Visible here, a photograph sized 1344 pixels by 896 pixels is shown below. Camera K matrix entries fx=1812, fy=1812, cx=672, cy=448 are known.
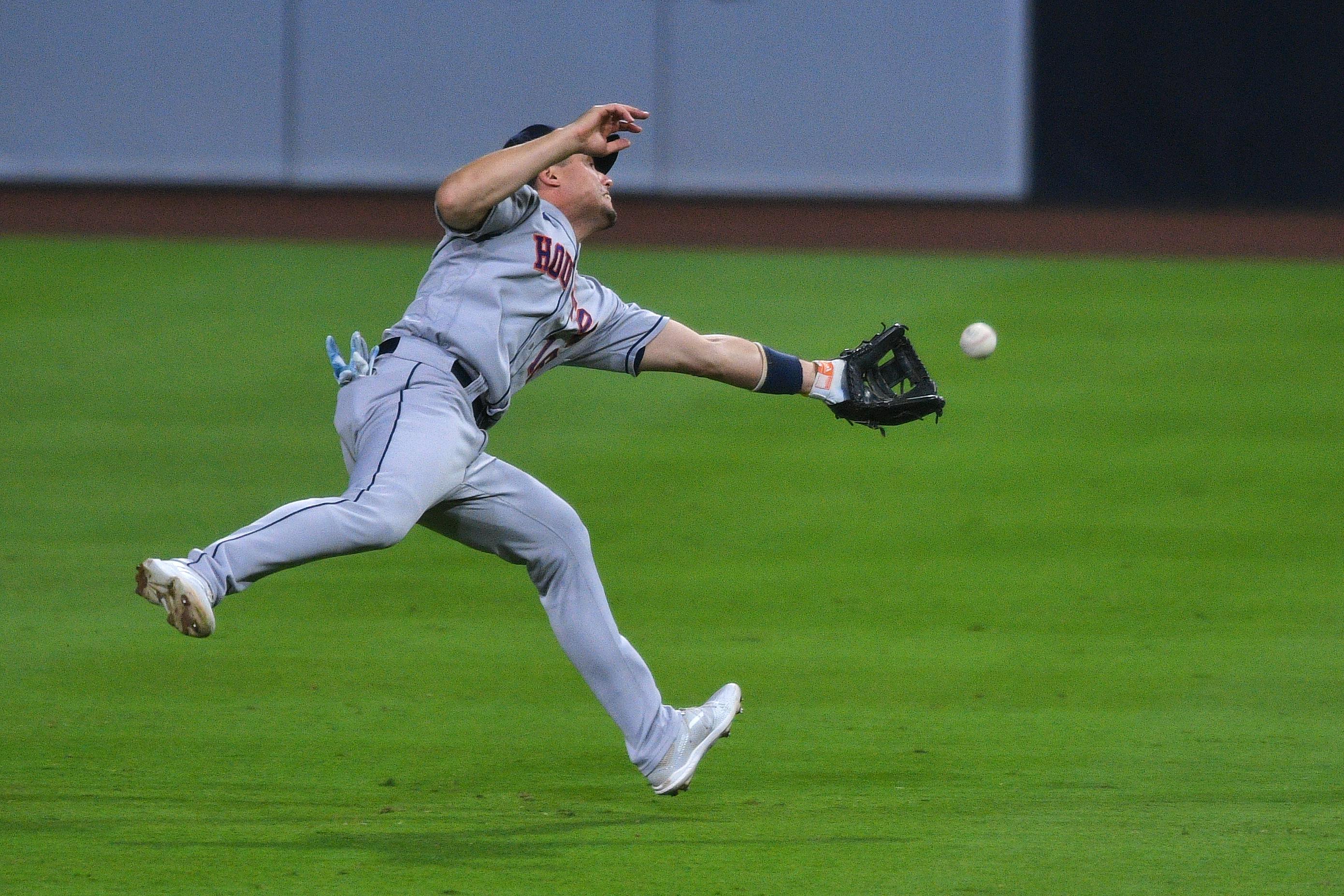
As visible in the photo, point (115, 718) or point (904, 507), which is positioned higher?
point (115, 718)

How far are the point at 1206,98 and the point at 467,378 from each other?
15.1 m

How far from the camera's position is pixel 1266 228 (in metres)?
17.4

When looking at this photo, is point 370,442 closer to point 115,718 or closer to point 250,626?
point 115,718

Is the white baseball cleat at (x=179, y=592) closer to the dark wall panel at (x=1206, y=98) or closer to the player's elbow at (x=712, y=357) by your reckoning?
the player's elbow at (x=712, y=357)

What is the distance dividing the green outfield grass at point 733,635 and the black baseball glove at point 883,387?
2.93 feet

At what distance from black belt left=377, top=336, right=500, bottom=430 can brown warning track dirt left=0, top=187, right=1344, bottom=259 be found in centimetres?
1252

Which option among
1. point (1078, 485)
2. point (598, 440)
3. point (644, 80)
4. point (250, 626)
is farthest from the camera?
point (644, 80)

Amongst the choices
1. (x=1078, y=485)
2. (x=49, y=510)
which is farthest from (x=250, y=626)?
(x=1078, y=485)

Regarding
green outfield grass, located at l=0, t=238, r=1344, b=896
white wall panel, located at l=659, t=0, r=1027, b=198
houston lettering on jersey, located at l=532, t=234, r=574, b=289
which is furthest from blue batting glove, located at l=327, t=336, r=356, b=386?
white wall panel, located at l=659, t=0, r=1027, b=198

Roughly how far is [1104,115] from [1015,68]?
3.41ft

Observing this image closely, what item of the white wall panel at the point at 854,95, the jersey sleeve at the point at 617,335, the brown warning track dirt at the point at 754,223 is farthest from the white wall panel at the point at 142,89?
the jersey sleeve at the point at 617,335

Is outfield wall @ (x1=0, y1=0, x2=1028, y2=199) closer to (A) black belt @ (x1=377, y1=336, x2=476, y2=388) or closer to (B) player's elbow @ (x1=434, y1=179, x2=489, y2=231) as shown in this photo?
(A) black belt @ (x1=377, y1=336, x2=476, y2=388)

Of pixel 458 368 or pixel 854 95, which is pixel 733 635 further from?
pixel 854 95

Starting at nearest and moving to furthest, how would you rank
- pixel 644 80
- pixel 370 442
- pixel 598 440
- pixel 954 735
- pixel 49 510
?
pixel 370 442
pixel 954 735
pixel 49 510
pixel 598 440
pixel 644 80
